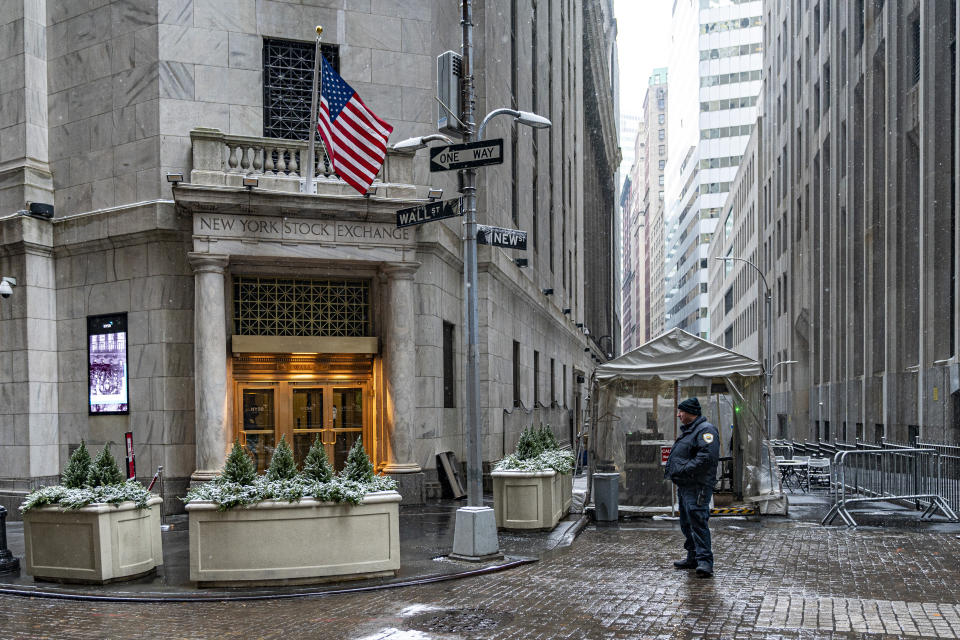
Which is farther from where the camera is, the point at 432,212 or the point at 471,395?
the point at 432,212

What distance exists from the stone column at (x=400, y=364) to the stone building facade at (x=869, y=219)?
650 inches

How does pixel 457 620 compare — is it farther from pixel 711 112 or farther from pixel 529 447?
pixel 711 112

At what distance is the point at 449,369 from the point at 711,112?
11925cm

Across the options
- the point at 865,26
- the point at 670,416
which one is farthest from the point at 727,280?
the point at 670,416

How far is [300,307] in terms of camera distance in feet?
62.7

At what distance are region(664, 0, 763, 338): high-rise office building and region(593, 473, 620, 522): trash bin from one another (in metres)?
119

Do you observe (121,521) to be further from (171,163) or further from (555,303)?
(555,303)

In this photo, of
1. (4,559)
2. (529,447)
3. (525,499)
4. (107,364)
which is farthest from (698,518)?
(107,364)

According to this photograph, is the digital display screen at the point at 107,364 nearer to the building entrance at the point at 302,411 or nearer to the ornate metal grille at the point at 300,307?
the building entrance at the point at 302,411

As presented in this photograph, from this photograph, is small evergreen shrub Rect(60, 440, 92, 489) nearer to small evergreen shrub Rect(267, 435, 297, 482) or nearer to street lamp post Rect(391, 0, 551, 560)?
small evergreen shrub Rect(267, 435, 297, 482)

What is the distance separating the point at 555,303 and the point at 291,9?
21.1 m

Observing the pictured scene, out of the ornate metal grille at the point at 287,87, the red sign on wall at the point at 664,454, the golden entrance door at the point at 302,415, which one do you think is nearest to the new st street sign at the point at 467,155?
the red sign on wall at the point at 664,454

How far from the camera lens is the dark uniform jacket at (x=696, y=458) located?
36.3 ft

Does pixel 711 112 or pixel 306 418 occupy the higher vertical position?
pixel 711 112
